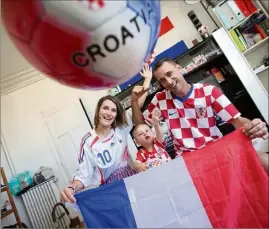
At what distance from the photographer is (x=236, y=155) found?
1.17 m

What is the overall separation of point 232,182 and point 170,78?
2.08 ft

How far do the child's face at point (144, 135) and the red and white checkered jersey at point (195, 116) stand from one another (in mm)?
358

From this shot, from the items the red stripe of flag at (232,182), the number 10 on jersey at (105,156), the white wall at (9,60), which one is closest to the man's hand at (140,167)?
the number 10 on jersey at (105,156)

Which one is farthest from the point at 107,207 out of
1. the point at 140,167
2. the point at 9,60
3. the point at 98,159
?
the point at 9,60

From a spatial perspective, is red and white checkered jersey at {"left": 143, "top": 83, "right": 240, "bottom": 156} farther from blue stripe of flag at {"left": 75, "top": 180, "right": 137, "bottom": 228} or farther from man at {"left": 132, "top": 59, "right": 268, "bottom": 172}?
blue stripe of flag at {"left": 75, "top": 180, "right": 137, "bottom": 228}

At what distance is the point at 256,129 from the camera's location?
1074 mm

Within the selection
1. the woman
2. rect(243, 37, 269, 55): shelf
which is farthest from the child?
rect(243, 37, 269, 55): shelf

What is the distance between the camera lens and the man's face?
4.63 ft

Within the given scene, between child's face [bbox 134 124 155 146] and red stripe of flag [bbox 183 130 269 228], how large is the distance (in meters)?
0.61

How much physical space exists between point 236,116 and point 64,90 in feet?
9.48

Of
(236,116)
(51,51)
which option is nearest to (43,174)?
(236,116)

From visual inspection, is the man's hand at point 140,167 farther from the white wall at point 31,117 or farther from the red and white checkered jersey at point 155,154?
the white wall at point 31,117

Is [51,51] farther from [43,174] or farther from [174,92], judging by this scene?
[43,174]

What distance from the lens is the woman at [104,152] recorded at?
1.41 meters
